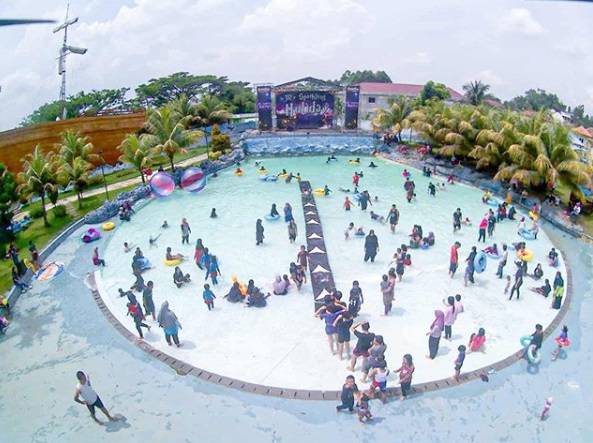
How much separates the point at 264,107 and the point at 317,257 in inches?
999

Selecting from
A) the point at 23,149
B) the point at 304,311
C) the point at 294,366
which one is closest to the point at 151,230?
the point at 304,311

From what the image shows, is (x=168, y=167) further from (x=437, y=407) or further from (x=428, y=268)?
(x=437, y=407)

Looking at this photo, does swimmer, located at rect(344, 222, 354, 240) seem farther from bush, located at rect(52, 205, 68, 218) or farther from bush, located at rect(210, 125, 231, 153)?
bush, located at rect(210, 125, 231, 153)

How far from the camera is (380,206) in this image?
2256cm

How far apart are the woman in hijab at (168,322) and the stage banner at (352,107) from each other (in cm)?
3078

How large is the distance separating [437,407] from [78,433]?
7.71 m

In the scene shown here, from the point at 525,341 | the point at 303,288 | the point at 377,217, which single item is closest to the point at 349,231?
the point at 377,217

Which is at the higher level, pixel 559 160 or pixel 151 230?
pixel 559 160

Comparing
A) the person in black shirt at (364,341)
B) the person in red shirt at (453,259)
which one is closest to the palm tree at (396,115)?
the person in red shirt at (453,259)

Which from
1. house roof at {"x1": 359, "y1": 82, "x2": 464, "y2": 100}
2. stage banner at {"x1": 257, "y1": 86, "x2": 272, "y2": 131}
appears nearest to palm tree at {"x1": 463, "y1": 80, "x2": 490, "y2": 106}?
house roof at {"x1": 359, "y1": 82, "x2": 464, "y2": 100}

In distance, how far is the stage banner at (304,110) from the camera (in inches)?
A: 1529

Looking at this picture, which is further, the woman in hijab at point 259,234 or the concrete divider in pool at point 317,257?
the woman in hijab at point 259,234

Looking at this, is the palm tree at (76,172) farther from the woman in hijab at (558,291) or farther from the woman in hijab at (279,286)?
the woman in hijab at (558,291)

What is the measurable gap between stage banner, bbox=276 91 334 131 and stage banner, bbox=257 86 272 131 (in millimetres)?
887
